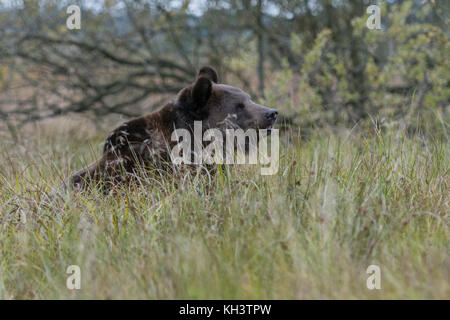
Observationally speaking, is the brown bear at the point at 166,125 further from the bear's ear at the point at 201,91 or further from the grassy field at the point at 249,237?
the grassy field at the point at 249,237

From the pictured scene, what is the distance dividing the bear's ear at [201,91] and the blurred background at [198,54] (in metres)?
3.76

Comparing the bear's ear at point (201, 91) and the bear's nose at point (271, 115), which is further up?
the bear's ear at point (201, 91)

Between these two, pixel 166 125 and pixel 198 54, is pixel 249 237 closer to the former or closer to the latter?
pixel 166 125

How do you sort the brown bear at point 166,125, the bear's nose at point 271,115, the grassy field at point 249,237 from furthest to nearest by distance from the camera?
the bear's nose at point 271,115 < the brown bear at point 166,125 < the grassy field at point 249,237

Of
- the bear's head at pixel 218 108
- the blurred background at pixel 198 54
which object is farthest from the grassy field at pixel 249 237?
the blurred background at pixel 198 54

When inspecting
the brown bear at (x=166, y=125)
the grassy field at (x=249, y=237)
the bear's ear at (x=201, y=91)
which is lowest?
the grassy field at (x=249, y=237)

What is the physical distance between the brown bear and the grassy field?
13.2 inches

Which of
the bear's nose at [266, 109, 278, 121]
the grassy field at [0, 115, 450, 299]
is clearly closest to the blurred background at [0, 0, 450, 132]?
the bear's nose at [266, 109, 278, 121]

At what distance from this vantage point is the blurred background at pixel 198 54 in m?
8.96

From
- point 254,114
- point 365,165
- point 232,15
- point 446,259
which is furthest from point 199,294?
point 232,15

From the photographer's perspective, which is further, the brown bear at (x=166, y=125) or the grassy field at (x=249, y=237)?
the brown bear at (x=166, y=125)

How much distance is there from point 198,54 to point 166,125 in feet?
20.7

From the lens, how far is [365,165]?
4176mm

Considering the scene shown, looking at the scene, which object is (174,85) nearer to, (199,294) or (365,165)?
(365,165)
